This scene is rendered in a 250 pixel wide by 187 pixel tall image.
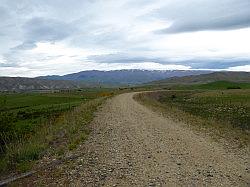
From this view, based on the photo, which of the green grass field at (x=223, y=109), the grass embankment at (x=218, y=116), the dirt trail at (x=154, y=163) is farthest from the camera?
the green grass field at (x=223, y=109)

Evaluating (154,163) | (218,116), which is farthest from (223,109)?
(154,163)

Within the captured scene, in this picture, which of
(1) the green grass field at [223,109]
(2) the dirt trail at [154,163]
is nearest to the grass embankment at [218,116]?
(1) the green grass field at [223,109]

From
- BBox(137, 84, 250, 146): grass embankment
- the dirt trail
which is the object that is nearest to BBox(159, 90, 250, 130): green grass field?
BBox(137, 84, 250, 146): grass embankment

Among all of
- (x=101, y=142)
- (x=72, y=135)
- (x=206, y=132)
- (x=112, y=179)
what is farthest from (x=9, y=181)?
(x=206, y=132)

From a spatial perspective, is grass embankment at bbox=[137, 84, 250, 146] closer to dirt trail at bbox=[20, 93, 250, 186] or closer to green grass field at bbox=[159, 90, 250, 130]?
green grass field at bbox=[159, 90, 250, 130]

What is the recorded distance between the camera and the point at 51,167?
1224 cm

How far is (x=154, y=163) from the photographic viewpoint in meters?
12.0

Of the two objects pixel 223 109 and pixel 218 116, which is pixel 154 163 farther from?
pixel 223 109

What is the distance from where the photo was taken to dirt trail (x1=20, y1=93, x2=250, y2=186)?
10.3 metres

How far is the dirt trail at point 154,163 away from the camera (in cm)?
1031

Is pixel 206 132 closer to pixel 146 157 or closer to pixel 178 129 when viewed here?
pixel 178 129

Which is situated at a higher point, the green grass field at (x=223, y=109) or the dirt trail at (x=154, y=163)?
the dirt trail at (x=154, y=163)

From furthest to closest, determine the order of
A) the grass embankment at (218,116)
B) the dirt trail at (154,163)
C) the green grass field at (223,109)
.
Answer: the green grass field at (223,109) < the grass embankment at (218,116) < the dirt trail at (154,163)

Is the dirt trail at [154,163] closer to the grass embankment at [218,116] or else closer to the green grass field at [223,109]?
the grass embankment at [218,116]
